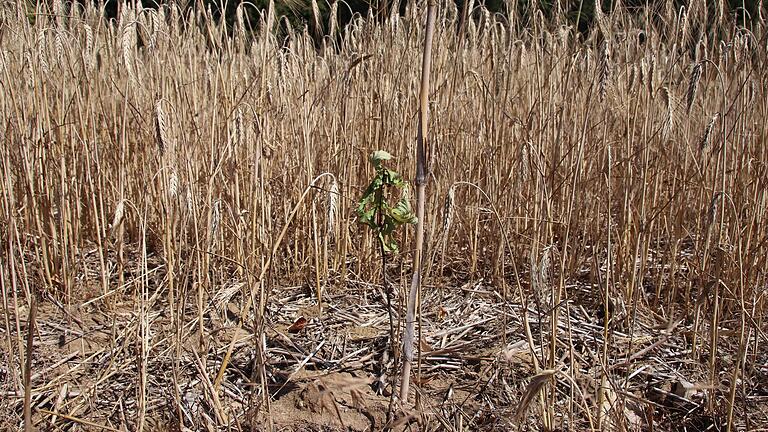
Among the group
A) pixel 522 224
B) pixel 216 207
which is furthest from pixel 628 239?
pixel 216 207

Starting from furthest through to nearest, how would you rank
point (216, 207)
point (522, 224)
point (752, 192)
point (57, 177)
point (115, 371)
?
point (522, 224)
point (752, 192)
point (57, 177)
point (115, 371)
point (216, 207)

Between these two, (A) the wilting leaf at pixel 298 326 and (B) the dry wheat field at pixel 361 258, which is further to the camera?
(A) the wilting leaf at pixel 298 326

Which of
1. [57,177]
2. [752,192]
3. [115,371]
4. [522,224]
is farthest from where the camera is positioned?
[522,224]

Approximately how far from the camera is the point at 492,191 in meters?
1.75

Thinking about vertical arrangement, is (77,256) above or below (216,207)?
below

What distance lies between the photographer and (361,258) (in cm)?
175

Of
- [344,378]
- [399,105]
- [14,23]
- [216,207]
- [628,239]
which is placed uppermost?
[14,23]

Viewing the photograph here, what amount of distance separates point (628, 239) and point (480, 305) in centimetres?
40

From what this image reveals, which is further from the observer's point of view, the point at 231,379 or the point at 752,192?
the point at 752,192

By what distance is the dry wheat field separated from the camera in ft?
3.84

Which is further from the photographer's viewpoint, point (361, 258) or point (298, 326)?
point (361, 258)

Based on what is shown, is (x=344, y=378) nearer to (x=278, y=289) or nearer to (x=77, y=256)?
(x=278, y=289)

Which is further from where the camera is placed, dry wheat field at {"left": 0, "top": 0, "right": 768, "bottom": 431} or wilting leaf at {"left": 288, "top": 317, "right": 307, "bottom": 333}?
wilting leaf at {"left": 288, "top": 317, "right": 307, "bottom": 333}

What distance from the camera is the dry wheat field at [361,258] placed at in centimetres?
117
